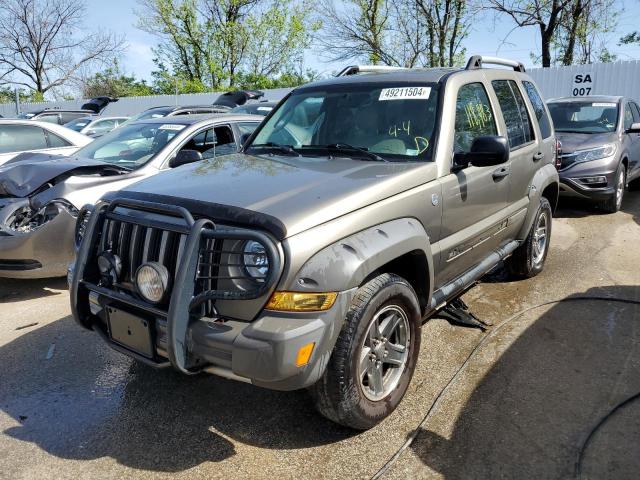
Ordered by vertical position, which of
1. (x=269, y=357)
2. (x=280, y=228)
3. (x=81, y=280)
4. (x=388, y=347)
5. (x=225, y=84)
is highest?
(x=225, y=84)

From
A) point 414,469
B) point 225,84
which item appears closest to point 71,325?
point 414,469

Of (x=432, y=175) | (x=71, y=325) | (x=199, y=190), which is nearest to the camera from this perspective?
(x=199, y=190)

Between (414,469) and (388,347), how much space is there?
65 centimetres

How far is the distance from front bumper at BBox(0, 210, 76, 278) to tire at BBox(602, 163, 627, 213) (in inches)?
287

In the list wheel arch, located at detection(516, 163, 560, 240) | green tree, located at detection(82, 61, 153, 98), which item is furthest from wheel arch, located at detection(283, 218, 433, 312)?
green tree, located at detection(82, 61, 153, 98)

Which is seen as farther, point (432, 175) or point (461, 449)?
point (432, 175)

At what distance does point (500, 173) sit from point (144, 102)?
2409 cm

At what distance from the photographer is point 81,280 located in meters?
2.88

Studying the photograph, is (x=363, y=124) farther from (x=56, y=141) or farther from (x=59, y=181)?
(x=56, y=141)

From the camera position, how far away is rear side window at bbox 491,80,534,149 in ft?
14.2

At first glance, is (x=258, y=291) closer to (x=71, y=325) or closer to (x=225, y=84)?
(x=71, y=325)

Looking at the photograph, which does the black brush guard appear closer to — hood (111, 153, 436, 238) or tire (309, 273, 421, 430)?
hood (111, 153, 436, 238)

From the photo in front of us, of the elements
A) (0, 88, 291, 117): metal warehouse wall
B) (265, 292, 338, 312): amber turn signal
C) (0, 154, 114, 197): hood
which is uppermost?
(0, 88, 291, 117): metal warehouse wall

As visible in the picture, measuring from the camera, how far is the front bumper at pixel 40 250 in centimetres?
477
